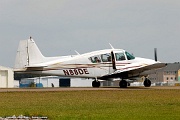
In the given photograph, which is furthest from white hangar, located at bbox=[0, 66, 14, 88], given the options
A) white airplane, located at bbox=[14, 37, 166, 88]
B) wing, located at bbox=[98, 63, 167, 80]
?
wing, located at bbox=[98, 63, 167, 80]

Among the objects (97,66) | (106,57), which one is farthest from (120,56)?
(97,66)

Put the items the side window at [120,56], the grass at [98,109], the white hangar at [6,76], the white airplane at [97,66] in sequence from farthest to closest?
1. the white hangar at [6,76]
2. the side window at [120,56]
3. the white airplane at [97,66]
4. the grass at [98,109]

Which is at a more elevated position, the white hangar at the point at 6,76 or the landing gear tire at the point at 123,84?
the white hangar at the point at 6,76

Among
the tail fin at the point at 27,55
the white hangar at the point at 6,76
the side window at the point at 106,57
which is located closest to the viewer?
the side window at the point at 106,57

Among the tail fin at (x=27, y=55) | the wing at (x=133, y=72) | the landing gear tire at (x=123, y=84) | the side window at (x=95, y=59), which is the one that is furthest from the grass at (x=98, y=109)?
the tail fin at (x=27, y=55)

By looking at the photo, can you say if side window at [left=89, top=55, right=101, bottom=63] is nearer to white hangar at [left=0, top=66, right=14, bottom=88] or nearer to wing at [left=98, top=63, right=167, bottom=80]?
wing at [left=98, top=63, right=167, bottom=80]

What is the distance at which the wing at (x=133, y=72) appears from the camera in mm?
47787

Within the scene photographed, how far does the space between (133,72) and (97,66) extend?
3.08 m

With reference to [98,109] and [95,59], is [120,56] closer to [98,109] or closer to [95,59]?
[95,59]

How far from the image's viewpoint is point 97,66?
161 feet

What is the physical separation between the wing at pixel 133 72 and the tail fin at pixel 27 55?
6064 mm

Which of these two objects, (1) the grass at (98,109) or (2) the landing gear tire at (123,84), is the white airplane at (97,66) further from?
(1) the grass at (98,109)

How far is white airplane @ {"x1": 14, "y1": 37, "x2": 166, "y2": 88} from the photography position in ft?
160

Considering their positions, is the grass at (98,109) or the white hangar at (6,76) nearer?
the grass at (98,109)
